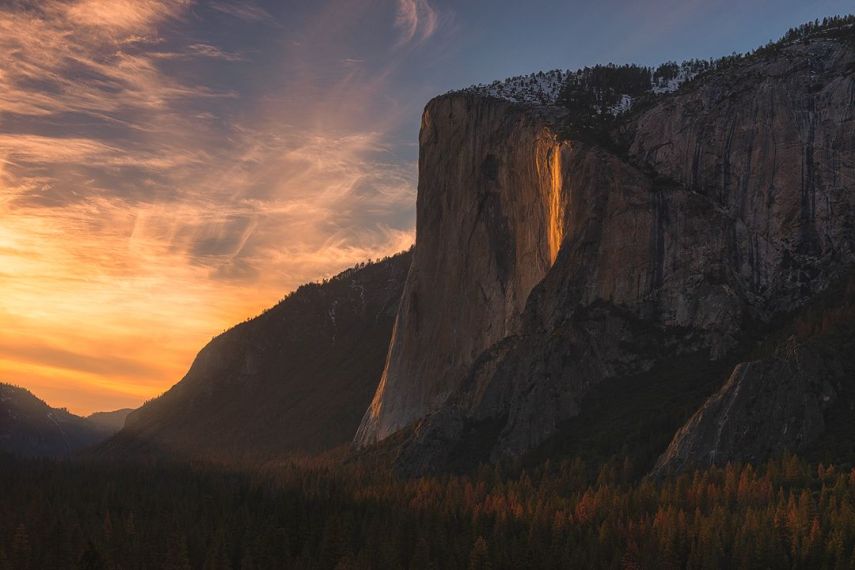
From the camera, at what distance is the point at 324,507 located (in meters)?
137

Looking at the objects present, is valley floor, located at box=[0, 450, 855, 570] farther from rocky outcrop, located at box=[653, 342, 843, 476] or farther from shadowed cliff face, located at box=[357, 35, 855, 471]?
shadowed cliff face, located at box=[357, 35, 855, 471]

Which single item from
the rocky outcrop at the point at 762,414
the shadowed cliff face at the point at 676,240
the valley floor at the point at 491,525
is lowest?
the valley floor at the point at 491,525

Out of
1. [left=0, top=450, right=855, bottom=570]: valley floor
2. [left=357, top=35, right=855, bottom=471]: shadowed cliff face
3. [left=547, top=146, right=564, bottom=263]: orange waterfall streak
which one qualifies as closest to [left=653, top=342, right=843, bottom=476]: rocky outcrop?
[left=0, top=450, right=855, bottom=570]: valley floor

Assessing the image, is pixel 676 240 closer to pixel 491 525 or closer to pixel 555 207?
pixel 555 207

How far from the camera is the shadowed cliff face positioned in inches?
5679

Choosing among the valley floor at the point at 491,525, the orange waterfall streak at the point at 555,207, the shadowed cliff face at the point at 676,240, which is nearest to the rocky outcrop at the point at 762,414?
the valley floor at the point at 491,525

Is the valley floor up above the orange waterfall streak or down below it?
below

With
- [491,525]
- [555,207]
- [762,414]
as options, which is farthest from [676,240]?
[491,525]

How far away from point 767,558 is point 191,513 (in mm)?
82475

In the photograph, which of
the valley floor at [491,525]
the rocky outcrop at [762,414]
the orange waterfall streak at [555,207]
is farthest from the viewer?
the orange waterfall streak at [555,207]

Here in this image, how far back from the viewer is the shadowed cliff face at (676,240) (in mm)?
144250

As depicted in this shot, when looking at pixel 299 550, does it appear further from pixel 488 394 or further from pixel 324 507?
pixel 488 394

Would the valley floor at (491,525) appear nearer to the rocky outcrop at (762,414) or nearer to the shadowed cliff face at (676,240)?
the rocky outcrop at (762,414)

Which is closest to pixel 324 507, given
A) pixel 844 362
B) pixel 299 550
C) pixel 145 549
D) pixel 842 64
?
pixel 299 550
